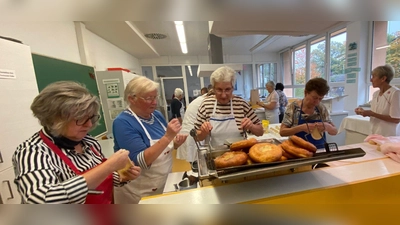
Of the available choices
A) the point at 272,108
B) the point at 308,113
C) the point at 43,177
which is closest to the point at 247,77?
the point at 272,108

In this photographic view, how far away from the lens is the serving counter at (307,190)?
484 millimetres

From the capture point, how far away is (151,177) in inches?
40.7

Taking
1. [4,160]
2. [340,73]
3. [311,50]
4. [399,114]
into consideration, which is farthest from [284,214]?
[311,50]

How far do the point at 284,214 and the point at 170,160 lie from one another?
0.97 m

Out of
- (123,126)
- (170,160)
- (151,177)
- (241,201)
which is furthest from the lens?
(170,160)

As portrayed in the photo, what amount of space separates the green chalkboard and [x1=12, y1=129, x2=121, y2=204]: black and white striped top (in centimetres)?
114

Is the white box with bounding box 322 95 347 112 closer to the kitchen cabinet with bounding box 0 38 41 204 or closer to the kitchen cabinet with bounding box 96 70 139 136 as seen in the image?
the kitchen cabinet with bounding box 96 70 139 136

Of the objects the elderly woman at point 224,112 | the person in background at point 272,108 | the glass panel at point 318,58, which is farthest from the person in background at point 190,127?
the glass panel at point 318,58

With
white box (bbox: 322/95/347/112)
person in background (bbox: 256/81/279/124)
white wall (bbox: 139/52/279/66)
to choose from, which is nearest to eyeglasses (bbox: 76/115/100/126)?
white box (bbox: 322/95/347/112)

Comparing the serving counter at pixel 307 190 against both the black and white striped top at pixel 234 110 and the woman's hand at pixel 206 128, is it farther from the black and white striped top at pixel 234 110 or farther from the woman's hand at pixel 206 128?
the black and white striped top at pixel 234 110

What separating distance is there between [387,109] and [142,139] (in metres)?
2.36

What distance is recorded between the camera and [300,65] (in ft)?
17.4

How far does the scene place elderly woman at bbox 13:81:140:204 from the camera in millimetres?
487
